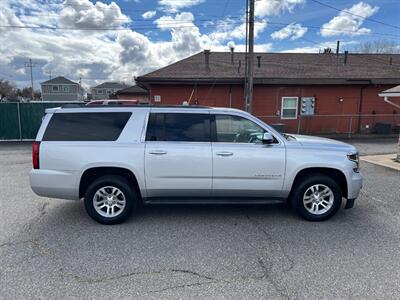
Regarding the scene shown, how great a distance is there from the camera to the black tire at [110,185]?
4383mm

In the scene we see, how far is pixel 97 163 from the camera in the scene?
430cm

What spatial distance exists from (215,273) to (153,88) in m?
13.5

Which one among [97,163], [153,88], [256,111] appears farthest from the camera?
[256,111]

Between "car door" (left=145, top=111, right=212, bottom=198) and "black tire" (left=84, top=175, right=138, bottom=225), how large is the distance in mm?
301

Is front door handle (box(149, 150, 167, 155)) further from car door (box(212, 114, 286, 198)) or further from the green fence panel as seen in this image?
the green fence panel

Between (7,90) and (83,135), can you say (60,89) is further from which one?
(83,135)

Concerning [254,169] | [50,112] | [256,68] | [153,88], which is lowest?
[254,169]

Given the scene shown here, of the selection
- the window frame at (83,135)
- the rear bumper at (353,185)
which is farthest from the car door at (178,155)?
the rear bumper at (353,185)

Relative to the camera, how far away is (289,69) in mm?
17969

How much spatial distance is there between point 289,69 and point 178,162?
15730 millimetres

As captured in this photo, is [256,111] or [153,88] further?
[256,111]

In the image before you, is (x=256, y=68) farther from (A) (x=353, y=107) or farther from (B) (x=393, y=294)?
(B) (x=393, y=294)

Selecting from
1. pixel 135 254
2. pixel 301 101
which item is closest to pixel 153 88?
pixel 301 101

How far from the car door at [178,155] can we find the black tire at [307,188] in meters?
1.37
